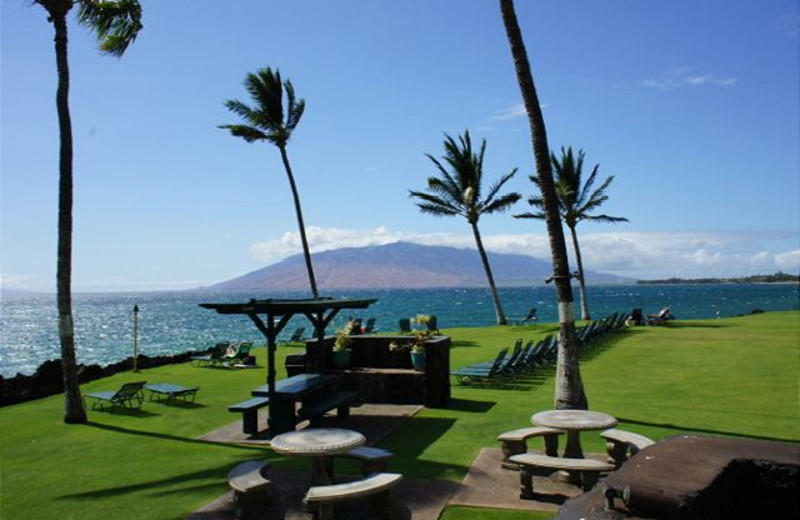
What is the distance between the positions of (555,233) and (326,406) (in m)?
5.36

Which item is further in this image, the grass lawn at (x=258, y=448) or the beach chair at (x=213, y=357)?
the beach chair at (x=213, y=357)

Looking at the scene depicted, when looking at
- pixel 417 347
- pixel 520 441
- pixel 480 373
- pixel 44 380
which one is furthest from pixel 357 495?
pixel 44 380

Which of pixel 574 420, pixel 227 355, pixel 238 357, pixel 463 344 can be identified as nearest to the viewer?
pixel 574 420

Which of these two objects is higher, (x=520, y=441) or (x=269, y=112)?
(x=269, y=112)

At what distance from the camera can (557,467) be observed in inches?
275

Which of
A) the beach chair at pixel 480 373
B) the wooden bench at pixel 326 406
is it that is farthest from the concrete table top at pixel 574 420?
the beach chair at pixel 480 373

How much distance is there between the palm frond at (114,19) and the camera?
13.9 m

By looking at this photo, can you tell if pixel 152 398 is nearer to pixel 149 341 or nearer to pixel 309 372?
pixel 309 372

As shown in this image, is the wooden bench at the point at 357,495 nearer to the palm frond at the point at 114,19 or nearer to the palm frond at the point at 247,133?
the palm frond at the point at 114,19

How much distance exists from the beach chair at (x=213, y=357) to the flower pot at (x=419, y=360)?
10.8 meters

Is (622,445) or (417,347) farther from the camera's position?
(417,347)

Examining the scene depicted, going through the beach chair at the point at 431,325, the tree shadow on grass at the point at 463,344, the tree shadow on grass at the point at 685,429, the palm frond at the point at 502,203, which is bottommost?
the tree shadow on grass at the point at 685,429

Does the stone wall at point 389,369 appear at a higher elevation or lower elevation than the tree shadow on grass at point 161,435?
higher

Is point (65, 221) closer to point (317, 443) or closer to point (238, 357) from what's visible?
point (317, 443)
